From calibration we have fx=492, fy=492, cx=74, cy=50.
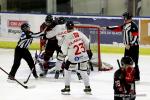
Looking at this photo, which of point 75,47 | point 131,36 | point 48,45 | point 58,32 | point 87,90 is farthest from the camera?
point 48,45

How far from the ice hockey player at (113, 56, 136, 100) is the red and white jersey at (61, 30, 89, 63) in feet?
6.19

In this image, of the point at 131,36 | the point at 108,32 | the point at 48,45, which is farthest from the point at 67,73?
the point at 108,32

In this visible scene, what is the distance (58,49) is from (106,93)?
1605mm

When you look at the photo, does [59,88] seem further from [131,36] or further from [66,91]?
[131,36]

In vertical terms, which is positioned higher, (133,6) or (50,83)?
(133,6)

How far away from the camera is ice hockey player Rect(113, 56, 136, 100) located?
587cm

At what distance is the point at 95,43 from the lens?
10547mm

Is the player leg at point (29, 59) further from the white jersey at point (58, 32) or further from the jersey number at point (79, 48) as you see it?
the jersey number at point (79, 48)

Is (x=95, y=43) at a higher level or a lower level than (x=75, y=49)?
lower

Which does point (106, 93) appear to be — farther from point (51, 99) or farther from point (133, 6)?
point (133, 6)

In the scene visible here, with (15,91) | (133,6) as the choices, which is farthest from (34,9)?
(15,91)

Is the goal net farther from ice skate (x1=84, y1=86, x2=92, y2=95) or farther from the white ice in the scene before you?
ice skate (x1=84, y1=86, x2=92, y2=95)

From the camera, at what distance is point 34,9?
49.7 ft

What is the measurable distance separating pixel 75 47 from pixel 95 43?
2.83 meters
